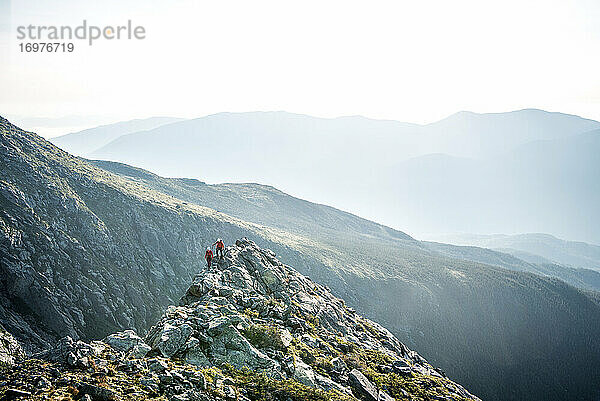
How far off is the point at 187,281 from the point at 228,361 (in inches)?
3388

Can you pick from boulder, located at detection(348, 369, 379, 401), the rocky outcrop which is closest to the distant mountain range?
the rocky outcrop

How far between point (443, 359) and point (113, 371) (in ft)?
437

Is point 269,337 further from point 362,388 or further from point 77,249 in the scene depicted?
point 77,249

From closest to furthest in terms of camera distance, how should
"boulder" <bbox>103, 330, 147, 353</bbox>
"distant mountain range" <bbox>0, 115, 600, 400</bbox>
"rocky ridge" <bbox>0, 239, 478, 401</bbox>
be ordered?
"rocky ridge" <bbox>0, 239, 478, 401</bbox>
"boulder" <bbox>103, 330, 147, 353</bbox>
"distant mountain range" <bbox>0, 115, 600, 400</bbox>

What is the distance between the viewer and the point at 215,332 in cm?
2048

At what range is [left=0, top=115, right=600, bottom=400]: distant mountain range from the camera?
6925 cm

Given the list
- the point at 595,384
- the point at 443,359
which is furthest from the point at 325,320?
the point at 595,384

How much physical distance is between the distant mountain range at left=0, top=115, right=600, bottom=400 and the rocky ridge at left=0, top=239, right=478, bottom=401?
49320 millimetres

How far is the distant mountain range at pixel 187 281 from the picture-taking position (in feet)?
227

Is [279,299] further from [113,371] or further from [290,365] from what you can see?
[113,371]

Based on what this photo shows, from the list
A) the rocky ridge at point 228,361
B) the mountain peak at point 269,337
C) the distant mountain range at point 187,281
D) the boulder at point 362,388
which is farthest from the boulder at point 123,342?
the distant mountain range at point 187,281

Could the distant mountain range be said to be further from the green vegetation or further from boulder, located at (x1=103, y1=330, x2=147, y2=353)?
the green vegetation

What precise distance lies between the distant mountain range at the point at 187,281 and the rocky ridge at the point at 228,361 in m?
49.3

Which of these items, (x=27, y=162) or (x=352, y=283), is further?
(x=352, y=283)
